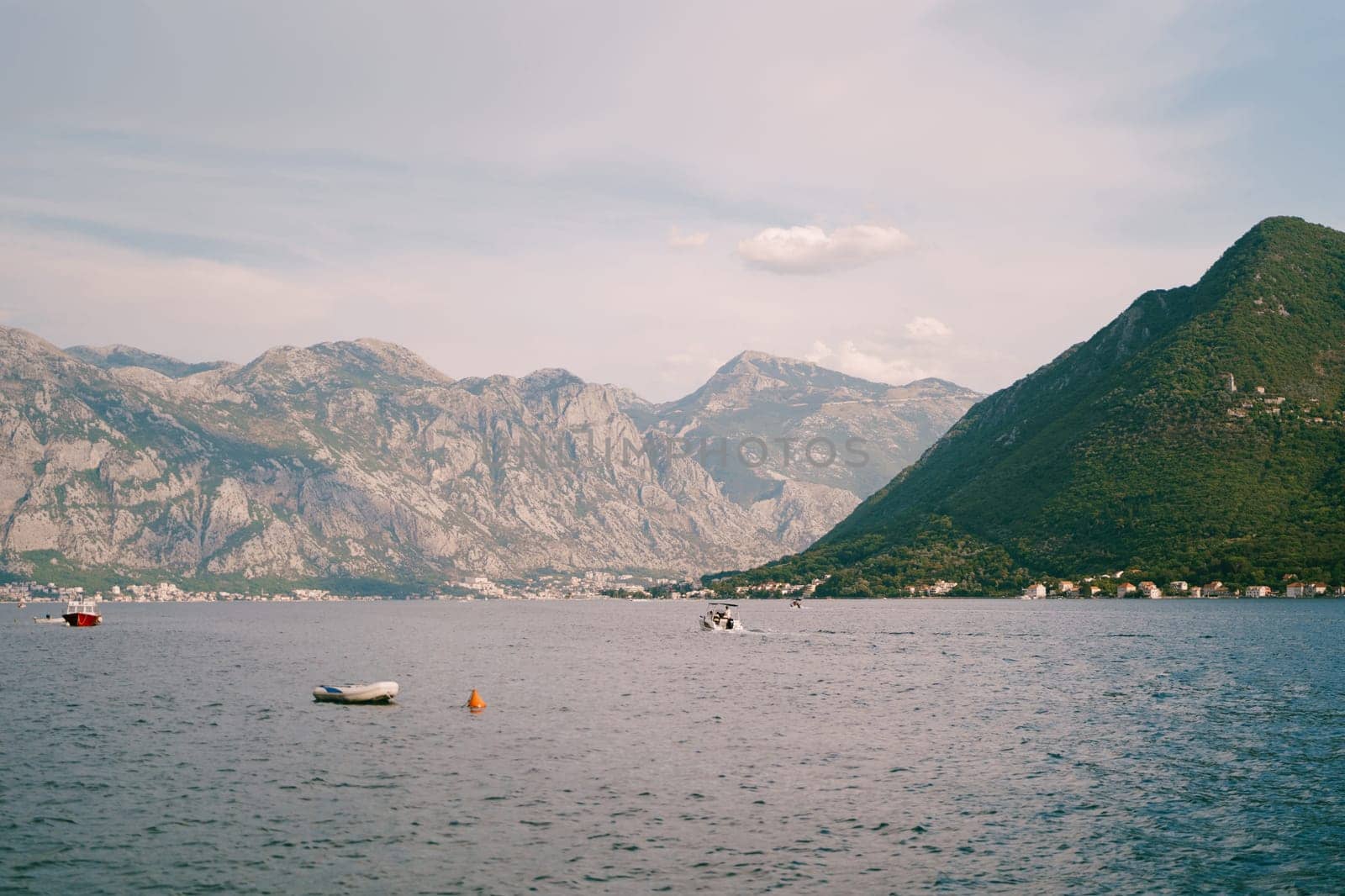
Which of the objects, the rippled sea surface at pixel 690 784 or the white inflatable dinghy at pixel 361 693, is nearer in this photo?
the rippled sea surface at pixel 690 784

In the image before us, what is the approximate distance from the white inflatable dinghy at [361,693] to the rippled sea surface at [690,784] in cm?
216

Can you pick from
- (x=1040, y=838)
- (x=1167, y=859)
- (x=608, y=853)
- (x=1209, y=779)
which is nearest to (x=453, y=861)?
(x=608, y=853)

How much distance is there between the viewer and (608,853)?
158 feet

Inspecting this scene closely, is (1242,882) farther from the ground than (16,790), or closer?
farther from the ground

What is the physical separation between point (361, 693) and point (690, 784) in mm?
49193

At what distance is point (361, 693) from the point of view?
103 m

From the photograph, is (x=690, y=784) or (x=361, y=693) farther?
(x=361, y=693)

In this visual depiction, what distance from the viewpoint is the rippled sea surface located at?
46000 mm

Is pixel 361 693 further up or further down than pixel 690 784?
further down

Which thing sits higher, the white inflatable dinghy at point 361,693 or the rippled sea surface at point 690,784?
the rippled sea surface at point 690,784

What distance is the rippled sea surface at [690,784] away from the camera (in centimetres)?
4600

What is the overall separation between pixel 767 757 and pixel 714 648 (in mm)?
108684

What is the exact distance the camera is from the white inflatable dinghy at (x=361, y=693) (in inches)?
4035

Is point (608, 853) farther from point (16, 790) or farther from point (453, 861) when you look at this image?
point (16, 790)
